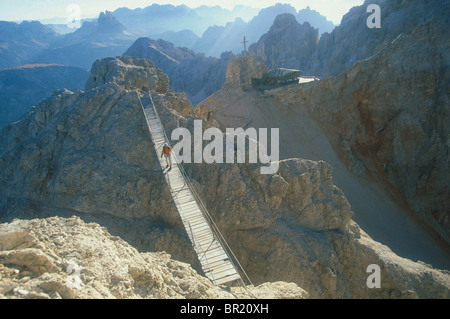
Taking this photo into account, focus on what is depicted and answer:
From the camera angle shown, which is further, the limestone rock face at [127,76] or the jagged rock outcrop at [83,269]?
the limestone rock face at [127,76]

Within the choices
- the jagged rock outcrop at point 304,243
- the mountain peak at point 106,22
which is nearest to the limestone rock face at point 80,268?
the jagged rock outcrop at point 304,243

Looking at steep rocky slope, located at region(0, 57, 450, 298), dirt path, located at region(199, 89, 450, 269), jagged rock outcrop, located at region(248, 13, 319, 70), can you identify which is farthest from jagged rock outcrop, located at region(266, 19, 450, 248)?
jagged rock outcrop, located at region(248, 13, 319, 70)

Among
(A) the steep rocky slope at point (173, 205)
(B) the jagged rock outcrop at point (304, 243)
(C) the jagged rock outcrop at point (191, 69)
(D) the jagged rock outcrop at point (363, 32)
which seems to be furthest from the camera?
(C) the jagged rock outcrop at point (191, 69)

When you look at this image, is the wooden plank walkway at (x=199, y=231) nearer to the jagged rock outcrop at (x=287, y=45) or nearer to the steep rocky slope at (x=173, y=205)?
the steep rocky slope at (x=173, y=205)

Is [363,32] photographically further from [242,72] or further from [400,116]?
[400,116]

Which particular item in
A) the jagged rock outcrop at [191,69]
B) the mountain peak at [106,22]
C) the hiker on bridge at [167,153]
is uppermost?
the mountain peak at [106,22]

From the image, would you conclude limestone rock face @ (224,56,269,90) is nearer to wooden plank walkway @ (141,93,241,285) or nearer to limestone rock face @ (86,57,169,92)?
limestone rock face @ (86,57,169,92)
